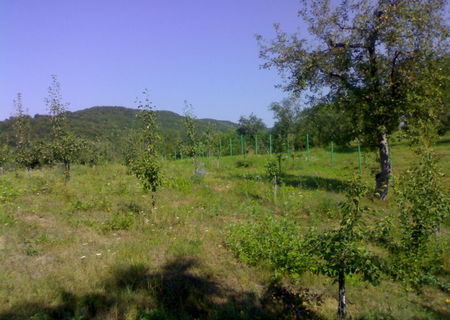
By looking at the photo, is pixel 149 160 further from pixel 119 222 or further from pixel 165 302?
pixel 165 302

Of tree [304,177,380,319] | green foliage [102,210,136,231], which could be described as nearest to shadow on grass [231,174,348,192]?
green foliage [102,210,136,231]

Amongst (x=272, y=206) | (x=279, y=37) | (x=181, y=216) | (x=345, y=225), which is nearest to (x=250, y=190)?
(x=272, y=206)

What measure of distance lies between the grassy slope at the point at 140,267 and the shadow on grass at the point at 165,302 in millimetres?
14

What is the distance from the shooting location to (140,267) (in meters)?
5.55

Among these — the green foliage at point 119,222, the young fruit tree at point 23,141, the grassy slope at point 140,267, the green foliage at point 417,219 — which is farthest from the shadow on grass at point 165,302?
the young fruit tree at point 23,141

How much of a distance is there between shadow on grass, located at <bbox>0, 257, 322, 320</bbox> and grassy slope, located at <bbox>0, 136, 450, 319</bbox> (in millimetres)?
14

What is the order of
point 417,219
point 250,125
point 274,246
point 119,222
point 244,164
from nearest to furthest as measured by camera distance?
point 417,219, point 274,246, point 119,222, point 244,164, point 250,125

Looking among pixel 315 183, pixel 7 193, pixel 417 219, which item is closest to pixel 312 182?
pixel 315 183

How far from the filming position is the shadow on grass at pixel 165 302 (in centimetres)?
424

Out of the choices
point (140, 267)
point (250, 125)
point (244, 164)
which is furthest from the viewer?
point (250, 125)

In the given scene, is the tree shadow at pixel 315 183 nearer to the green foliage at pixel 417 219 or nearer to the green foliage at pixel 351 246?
the green foliage at pixel 417 219

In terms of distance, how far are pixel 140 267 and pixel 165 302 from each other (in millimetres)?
979

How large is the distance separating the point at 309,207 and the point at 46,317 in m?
7.55

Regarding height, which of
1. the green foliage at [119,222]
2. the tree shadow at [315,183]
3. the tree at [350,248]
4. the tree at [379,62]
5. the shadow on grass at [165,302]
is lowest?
the shadow on grass at [165,302]
